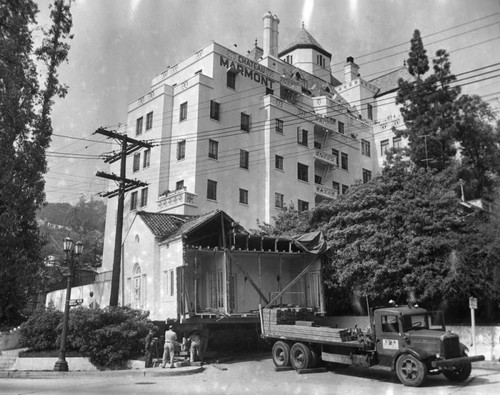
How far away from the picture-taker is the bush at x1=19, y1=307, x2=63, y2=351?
23062 millimetres

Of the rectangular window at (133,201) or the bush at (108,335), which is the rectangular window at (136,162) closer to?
the rectangular window at (133,201)

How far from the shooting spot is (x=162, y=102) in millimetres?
43125

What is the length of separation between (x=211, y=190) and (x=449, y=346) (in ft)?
91.2

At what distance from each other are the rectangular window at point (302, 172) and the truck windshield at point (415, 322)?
105 feet

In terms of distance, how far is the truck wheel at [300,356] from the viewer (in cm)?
1633

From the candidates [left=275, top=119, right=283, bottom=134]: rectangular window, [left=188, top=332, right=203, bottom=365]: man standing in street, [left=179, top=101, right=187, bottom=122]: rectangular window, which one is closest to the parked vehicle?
[left=188, top=332, right=203, bottom=365]: man standing in street

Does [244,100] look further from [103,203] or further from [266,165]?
[103,203]

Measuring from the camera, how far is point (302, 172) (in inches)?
1859

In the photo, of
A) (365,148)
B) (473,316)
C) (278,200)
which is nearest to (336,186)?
(365,148)

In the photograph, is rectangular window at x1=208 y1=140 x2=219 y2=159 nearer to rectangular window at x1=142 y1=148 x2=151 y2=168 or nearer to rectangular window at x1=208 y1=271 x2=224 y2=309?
rectangular window at x1=142 y1=148 x2=151 y2=168

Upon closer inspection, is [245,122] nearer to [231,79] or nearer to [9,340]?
[231,79]

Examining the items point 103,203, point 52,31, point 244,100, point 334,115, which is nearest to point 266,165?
point 244,100

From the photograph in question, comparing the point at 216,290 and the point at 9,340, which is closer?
the point at 216,290

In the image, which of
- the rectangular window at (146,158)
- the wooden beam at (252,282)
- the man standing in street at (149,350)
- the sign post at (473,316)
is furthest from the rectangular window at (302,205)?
the man standing in street at (149,350)
